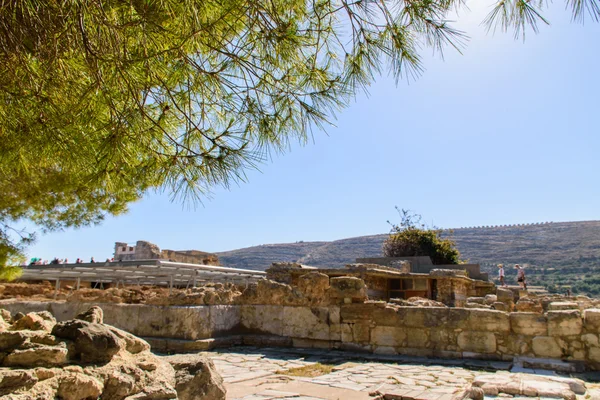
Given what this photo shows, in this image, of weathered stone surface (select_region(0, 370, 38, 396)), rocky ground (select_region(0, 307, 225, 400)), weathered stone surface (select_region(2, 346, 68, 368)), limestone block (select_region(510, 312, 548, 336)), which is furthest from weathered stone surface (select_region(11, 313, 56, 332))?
limestone block (select_region(510, 312, 548, 336))

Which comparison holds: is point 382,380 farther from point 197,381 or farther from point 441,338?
point 197,381

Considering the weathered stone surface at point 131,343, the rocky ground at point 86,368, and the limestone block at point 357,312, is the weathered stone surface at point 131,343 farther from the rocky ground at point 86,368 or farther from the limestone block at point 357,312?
the limestone block at point 357,312

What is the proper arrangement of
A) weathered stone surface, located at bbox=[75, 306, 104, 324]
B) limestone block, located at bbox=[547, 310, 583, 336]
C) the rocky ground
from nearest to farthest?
the rocky ground → weathered stone surface, located at bbox=[75, 306, 104, 324] → limestone block, located at bbox=[547, 310, 583, 336]

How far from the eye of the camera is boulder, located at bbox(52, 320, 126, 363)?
9.01 feet

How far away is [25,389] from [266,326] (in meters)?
6.30

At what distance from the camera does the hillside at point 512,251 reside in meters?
53.6

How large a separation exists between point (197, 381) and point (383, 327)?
4.56 metres

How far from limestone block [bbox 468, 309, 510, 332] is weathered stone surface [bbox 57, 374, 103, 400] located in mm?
5649

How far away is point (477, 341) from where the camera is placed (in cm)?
654

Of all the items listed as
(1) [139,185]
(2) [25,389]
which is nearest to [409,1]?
(1) [139,185]

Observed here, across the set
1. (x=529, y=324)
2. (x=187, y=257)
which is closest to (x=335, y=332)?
(x=529, y=324)

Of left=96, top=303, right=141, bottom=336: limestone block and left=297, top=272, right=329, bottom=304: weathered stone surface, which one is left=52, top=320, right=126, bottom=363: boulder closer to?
left=96, top=303, right=141, bottom=336: limestone block

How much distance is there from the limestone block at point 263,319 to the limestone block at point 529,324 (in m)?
3.98

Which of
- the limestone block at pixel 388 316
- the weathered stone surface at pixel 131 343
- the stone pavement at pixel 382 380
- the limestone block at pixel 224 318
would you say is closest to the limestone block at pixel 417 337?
the limestone block at pixel 388 316
